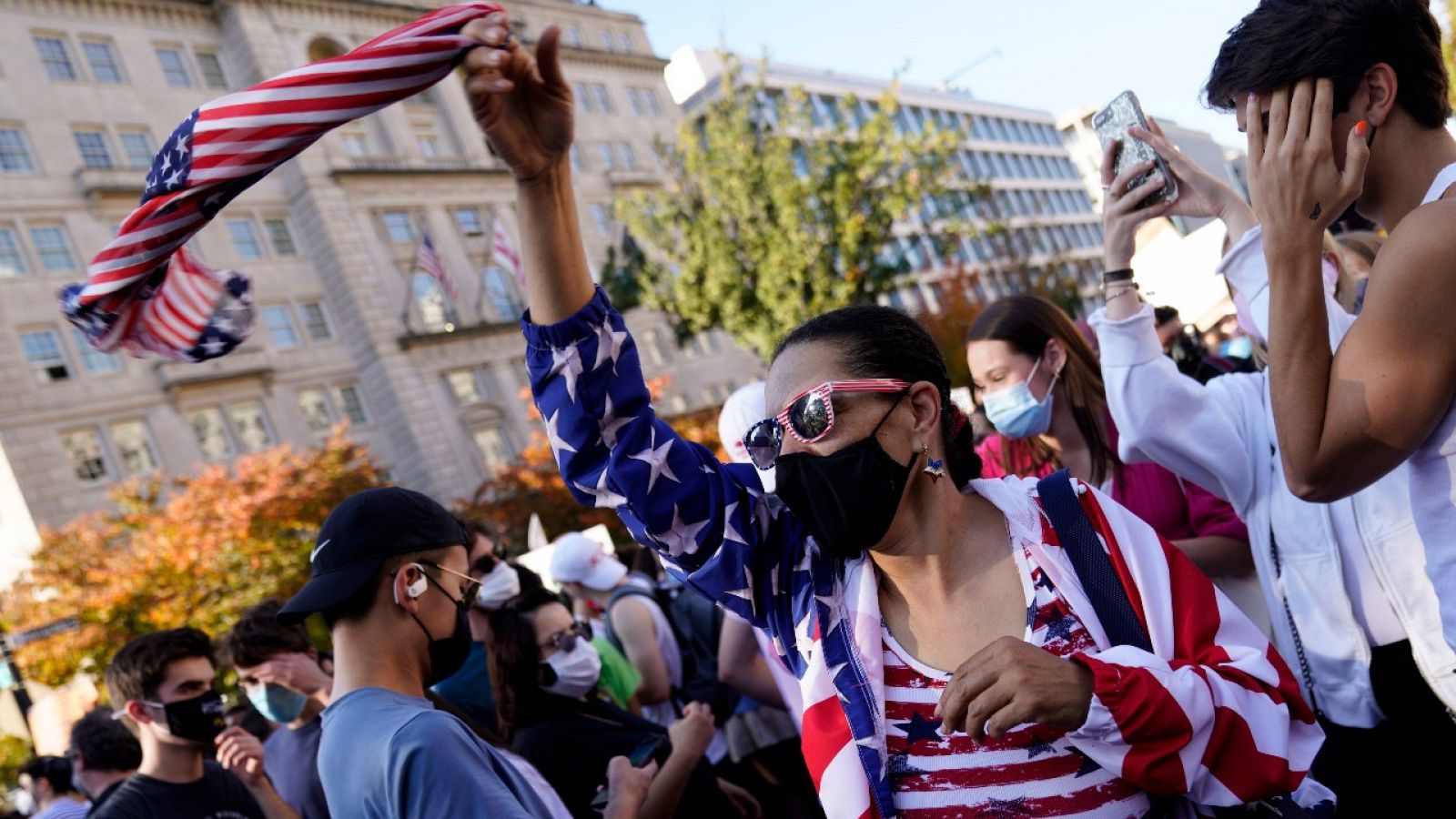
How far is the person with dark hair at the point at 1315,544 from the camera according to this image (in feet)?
7.94

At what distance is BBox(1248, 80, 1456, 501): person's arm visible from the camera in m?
1.90

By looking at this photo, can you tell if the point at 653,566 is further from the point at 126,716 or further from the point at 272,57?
the point at 272,57

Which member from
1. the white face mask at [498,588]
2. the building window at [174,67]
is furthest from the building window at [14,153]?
the white face mask at [498,588]

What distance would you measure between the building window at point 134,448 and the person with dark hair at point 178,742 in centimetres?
3136

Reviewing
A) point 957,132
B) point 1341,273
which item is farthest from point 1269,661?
point 957,132

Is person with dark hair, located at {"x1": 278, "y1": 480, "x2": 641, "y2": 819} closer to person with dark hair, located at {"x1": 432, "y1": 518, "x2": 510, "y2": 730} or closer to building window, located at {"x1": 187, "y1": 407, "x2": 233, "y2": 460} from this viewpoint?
person with dark hair, located at {"x1": 432, "y1": 518, "x2": 510, "y2": 730}

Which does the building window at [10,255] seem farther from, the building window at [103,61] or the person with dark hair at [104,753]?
the person with dark hair at [104,753]

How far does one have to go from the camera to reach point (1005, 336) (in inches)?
158

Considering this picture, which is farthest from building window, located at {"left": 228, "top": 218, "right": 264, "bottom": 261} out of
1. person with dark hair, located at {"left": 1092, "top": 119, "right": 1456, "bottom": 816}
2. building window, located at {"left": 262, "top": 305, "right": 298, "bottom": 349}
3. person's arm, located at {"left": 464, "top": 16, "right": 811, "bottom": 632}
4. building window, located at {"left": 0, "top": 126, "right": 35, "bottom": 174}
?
person's arm, located at {"left": 464, "top": 16, "right": 811, "bottom": 632}

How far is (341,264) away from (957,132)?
22552 millimetres

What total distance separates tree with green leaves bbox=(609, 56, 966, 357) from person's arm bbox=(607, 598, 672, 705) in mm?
19326

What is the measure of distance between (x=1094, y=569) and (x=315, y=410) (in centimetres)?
3672

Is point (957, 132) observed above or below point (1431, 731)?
above

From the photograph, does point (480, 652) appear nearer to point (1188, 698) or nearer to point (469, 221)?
point (1188, 698)
